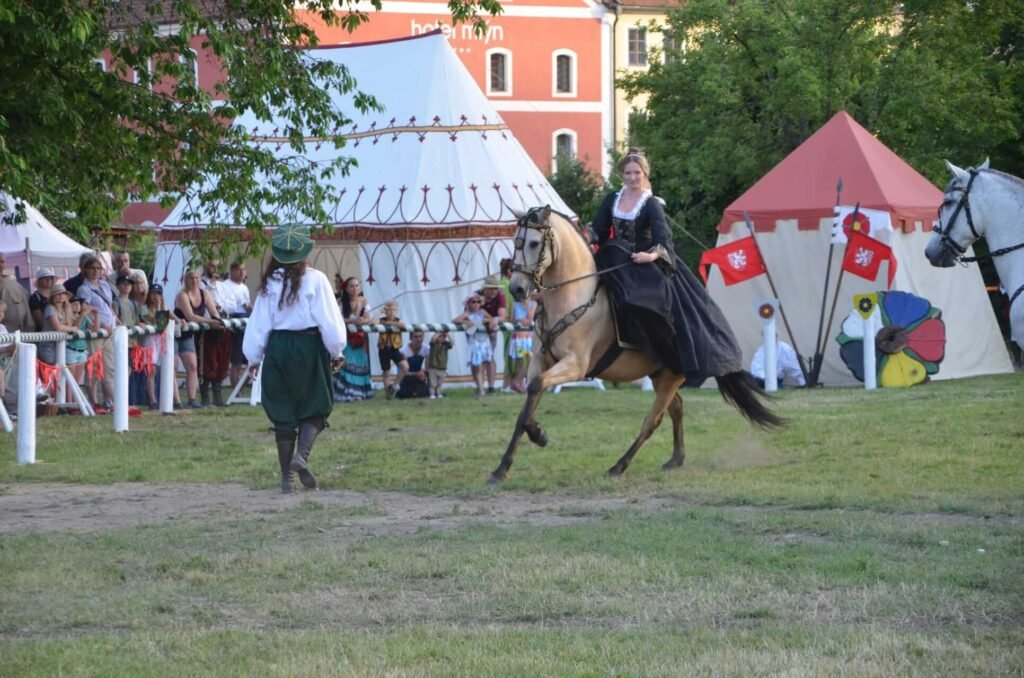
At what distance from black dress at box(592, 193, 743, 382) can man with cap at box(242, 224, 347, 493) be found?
6.61 ft

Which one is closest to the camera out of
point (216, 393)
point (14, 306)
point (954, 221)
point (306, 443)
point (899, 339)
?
point (306, 443)

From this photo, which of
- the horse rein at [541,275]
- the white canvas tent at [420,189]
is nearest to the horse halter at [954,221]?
the horse rein at [541,275]

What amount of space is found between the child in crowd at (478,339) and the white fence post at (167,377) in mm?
4064

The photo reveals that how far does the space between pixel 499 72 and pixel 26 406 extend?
53.4 meters

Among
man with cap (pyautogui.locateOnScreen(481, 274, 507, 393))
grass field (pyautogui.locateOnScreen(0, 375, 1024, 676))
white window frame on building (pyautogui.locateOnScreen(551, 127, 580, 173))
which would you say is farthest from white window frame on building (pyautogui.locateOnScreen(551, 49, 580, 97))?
grass field (pyautogui.locateOnScreen(0, 375, 1024, 676))

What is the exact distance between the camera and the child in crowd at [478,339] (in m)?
20.6

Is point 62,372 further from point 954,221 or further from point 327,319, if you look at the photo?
point 954,221

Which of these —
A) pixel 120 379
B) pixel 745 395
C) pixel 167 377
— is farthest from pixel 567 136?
pixel 745 395

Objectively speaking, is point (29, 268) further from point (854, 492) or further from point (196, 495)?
point (854, 492)

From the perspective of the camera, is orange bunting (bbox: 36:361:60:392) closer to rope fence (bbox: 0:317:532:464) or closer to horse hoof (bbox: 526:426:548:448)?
rope fence (bbox: 0:317:532:464)

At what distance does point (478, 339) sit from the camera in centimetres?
2077

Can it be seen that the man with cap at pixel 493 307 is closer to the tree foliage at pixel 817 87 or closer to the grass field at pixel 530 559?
the grass field at pixel 530 559

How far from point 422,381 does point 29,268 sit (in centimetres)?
745

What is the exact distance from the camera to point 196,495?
36.1 feet
